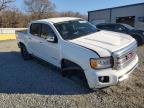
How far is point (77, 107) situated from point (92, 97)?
0.62 meters

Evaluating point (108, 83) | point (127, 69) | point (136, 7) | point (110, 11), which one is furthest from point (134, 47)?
point (110, 11)

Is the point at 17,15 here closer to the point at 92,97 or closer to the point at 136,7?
the point at 136,7

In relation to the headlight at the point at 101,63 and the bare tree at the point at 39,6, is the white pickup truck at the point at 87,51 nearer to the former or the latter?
the headlight at the point at 101,63

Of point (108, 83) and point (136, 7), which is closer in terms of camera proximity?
point (108, 83)

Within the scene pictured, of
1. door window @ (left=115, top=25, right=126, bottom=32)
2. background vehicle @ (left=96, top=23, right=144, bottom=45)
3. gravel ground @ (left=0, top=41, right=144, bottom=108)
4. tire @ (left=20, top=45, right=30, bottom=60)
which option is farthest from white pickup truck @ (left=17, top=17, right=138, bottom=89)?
door window @ (left=115, top=25, right=126, bottom=32)

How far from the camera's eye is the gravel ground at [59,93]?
17.8ft

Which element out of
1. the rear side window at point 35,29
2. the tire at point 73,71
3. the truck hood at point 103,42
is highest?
the truck hood at point 103,42

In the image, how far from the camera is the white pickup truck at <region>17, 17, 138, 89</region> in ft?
18.2

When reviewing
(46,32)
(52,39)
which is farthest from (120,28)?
(52,39)

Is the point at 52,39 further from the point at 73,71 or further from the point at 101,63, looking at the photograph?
the point at 101,63

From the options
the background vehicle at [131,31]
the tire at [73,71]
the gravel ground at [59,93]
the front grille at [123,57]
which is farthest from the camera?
the background vehicle at [131,31]

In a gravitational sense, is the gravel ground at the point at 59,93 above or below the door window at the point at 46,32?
below

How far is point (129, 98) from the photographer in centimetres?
551

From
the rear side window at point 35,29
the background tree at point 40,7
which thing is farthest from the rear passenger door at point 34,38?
the background tree at point 40,7
